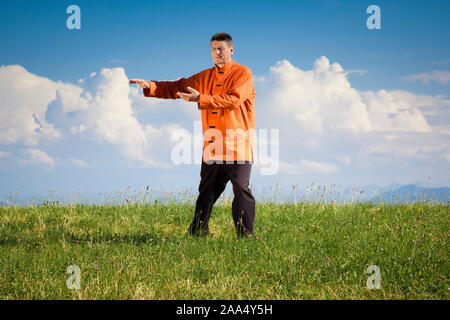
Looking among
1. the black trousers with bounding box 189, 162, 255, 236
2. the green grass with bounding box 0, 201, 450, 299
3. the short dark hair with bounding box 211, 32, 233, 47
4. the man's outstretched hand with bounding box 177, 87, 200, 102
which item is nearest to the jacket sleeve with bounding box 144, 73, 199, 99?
the short dark hair with bounding box 211, 32, 233, 47

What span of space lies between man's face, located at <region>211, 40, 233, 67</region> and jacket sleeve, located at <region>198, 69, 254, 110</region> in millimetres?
358

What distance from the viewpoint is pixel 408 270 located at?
500 centimetres

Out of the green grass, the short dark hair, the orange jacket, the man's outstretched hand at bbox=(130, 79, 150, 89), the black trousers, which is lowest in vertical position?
the green grass

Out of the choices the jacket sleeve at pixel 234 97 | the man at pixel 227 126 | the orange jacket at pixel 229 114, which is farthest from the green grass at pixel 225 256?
the jacket sleeve at pixel 234 97

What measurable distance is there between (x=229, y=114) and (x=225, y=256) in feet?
6.47

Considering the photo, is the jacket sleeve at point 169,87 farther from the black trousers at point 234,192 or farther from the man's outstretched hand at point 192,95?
the black trousers at point 234,192

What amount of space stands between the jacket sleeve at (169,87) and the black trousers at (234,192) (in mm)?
1199

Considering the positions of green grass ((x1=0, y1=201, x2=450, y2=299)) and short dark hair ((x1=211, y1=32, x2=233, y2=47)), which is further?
short dark hair ((x1=211, y1=32, x2=233, y2=47))

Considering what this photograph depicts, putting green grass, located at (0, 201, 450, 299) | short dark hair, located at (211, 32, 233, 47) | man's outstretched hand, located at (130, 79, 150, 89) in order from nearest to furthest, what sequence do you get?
1. green grass, located at (0, 201, 450, 299)
2. short dark hair, located at (211, 32, 233, 47)
3. man's outstretched hand, located at (130, 79, 150, 89)

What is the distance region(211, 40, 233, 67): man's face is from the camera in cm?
604

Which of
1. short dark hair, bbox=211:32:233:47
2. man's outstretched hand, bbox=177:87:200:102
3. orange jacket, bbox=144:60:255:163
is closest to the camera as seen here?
man's outstretched hand, bbox=177:87:200:102

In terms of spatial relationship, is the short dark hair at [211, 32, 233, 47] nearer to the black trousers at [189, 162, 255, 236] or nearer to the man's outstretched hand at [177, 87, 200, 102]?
the man's outstretched hand at [177, 87, 200, 102]

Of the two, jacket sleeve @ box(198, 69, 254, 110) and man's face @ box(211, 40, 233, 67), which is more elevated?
man's face @ box(211, 40, 233, 67)
